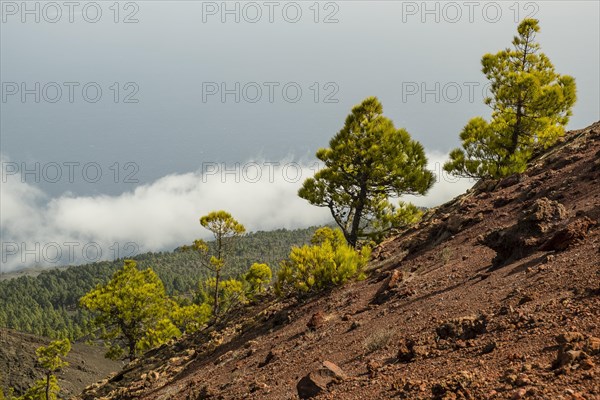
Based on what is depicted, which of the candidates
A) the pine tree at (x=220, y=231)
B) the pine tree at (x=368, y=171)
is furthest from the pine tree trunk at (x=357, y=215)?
the pine tree at (x=220, y=231)

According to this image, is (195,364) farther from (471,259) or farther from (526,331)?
(526,331)

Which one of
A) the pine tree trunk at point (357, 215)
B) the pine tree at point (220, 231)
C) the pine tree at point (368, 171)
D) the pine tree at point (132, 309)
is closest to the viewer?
the pine tree at point (368, 171)

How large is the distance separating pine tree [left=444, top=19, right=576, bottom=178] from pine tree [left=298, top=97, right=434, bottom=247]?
13.7ft

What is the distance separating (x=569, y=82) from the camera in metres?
27.6

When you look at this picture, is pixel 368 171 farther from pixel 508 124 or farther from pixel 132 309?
pixel 132 309

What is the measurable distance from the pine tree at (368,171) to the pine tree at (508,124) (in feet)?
13.7

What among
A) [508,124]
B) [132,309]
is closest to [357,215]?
[508,124]

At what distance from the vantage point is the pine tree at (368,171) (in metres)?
21.6

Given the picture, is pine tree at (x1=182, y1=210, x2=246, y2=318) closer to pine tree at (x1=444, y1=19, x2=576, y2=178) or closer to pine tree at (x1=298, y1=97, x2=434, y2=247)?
pine tree at (x1=298, y1=97, x2=434, y2=247)

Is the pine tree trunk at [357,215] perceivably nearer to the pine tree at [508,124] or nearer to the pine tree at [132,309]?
the pine tree at [508,124]

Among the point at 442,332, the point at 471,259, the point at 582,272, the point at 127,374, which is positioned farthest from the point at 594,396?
the point at 127,374

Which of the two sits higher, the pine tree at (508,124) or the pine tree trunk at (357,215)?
the pine tree at (508,124)

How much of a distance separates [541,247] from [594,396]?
706 centimetres

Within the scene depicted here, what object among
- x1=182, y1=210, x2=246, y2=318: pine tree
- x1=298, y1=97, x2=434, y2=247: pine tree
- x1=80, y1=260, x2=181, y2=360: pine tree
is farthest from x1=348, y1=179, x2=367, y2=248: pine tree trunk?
x1=80, y1=260, x2=181, y2=360: pine tree
